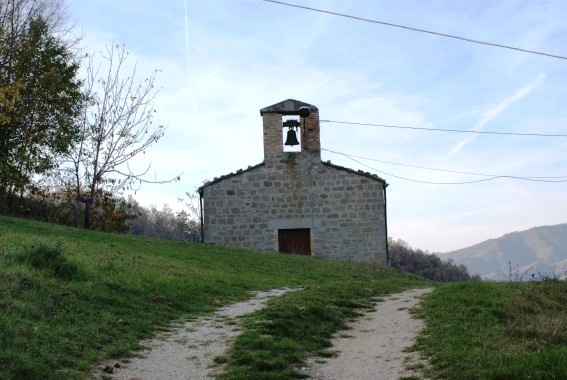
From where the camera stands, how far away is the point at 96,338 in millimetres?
7289

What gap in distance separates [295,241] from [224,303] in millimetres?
13788

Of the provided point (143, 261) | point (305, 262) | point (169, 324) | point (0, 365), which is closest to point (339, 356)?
point (169, 324)

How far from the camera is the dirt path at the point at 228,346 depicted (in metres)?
6.59

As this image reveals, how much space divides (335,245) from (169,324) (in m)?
16.1

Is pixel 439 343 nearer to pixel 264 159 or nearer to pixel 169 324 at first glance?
pixel 169 324

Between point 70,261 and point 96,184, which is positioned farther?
point 96,184

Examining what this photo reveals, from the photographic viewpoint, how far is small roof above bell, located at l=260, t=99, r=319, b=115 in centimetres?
2441

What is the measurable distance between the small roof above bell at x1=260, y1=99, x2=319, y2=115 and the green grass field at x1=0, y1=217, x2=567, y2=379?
36.4 ft

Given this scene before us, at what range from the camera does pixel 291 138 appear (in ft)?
80.5

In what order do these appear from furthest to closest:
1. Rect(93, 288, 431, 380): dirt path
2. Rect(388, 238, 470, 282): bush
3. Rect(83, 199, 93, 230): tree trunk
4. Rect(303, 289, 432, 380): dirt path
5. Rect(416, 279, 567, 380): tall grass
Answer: Rect(388, 238, 470, 282): bush < Rect(83, 199, 93, 230): tree trunk < Rect(303, 289, 432, 380): dirt path < Rect(93, 288, 431, 380): dirt path < Rect(416, 279, 567, 380): tall grass

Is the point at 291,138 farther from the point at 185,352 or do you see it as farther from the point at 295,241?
the point at 185,352

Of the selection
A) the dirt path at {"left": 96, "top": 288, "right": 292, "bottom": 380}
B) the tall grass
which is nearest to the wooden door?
the tall grass

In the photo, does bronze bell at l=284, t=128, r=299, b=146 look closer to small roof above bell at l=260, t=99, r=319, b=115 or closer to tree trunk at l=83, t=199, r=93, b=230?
small roof above bell at l=260, t=99, r=319, b=115

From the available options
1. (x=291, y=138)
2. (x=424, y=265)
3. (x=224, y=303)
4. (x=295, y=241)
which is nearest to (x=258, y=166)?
(x=291, y=138)
